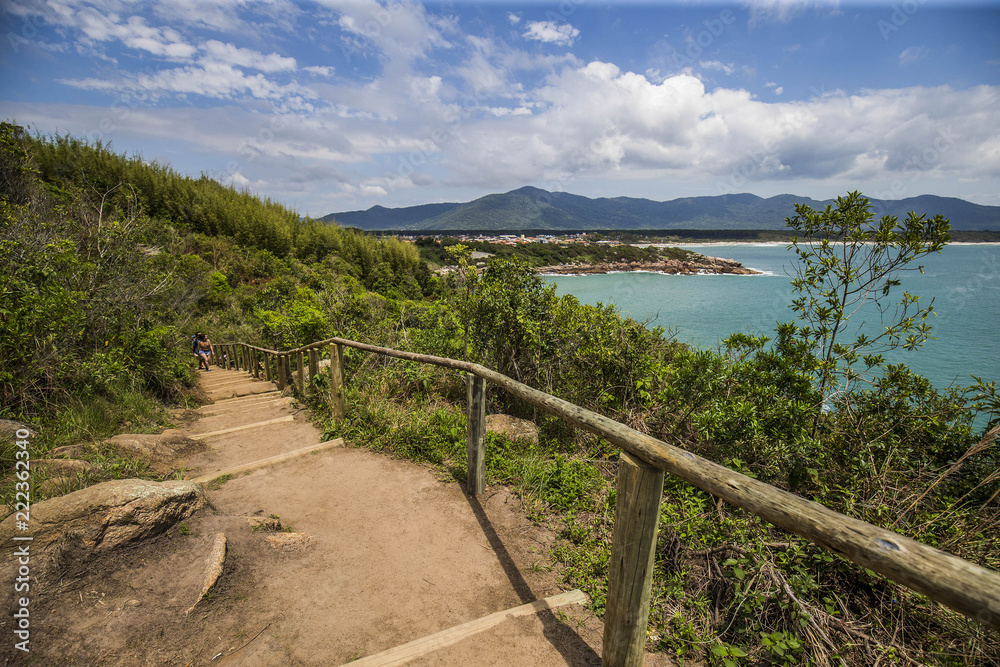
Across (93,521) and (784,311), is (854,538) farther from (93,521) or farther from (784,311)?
(784,311)

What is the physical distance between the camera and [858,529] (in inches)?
45.4

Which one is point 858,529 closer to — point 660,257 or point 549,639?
point 549,639

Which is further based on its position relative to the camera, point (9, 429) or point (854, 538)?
point (9, 429)

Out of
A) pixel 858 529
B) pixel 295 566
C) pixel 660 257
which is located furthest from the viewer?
pixel 660 257

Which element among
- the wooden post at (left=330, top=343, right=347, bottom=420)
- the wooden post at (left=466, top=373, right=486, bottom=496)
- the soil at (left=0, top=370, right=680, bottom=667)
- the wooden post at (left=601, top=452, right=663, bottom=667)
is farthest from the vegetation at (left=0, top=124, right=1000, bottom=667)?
the wooden post at (left=601, top=452, right=663, bottom=667)

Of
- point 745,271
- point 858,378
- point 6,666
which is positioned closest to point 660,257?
point 745,271

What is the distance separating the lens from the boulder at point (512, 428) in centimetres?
434

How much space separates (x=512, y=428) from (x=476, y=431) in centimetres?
105

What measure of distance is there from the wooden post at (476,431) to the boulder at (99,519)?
6.53ft

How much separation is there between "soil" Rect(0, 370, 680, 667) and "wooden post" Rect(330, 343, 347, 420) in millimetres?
1288

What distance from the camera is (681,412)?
477 cm

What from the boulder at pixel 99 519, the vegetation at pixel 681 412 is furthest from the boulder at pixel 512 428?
the boulder at pixel 99 519

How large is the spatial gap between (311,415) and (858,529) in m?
5.70

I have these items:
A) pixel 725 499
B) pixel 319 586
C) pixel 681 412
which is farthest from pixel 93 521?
pixel 681 412
